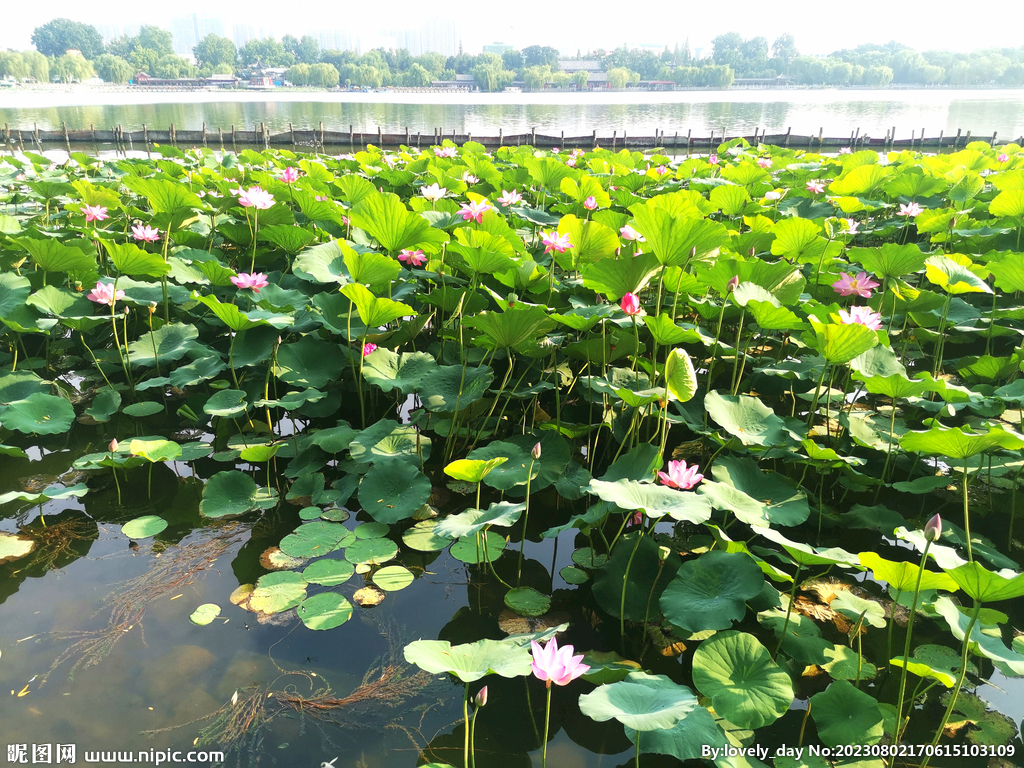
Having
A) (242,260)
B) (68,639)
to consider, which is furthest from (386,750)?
(242,260)

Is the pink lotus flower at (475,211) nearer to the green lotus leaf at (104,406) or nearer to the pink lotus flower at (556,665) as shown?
the green lotus leaf at (104,406)

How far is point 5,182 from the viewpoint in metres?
5.79

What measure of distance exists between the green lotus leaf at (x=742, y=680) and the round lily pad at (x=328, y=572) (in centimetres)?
118

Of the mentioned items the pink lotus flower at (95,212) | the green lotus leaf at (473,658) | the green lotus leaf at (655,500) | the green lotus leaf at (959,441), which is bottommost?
the green lotus leaf at (473,658)

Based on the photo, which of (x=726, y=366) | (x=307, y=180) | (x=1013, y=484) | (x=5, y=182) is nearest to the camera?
(x=1013, y=484)

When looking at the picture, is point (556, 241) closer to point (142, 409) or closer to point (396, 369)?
point (396, 369)

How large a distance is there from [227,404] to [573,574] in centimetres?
160

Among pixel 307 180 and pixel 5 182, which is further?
pixel 5 182

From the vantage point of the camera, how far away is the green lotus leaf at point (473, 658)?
1.27 metres

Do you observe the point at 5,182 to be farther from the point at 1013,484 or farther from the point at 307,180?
the point at 1013,484

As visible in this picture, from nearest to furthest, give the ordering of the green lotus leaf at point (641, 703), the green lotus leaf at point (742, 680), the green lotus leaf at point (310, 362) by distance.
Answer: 1. the green lotus leaf at point (641, 703)
2. the green lotus leaf at point (742, 680)
3. the green lotus leaf at point (310, 362)

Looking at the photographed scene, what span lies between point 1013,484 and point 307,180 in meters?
4.80

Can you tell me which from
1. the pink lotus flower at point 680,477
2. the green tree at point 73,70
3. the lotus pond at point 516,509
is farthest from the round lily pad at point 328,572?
the green tree at point 73,70

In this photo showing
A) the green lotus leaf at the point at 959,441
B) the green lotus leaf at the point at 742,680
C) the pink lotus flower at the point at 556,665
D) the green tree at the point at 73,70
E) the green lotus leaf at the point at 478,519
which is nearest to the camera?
the pink lotus flower at the point at 556,665
